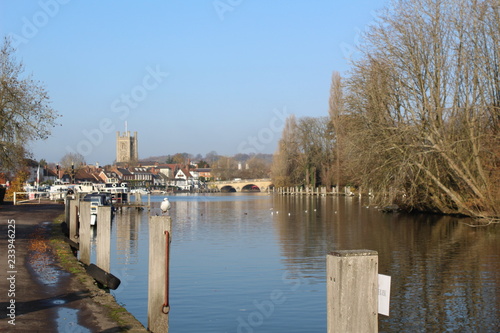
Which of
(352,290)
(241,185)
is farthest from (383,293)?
(241,185)

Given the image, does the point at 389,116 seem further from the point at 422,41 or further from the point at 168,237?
the point at 168,237

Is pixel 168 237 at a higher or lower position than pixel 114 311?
higher

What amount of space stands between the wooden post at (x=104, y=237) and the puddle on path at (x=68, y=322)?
15.4ft

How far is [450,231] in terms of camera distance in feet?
109

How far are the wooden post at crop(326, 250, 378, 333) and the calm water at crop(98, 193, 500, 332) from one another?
782 cm

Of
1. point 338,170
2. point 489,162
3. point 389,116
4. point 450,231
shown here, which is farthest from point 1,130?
point 338,170

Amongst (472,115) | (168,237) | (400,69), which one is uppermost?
(400,69)

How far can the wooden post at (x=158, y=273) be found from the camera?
33.2 ft

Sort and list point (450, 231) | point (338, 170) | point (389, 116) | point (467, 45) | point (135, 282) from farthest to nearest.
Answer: point (338, 170)
point (389, 116)
point (467, 45)
point (450, 231)
point (135, 282)

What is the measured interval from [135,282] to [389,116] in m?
24.8

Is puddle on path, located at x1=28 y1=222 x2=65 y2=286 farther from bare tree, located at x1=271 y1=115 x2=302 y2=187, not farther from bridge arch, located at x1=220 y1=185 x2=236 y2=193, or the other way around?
bridge arch, located at x1=220 y1=185 x2=236 y2=193

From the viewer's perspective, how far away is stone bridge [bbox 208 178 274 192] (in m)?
167

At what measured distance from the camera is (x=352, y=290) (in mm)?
5418

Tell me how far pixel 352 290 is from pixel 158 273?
543 cm
